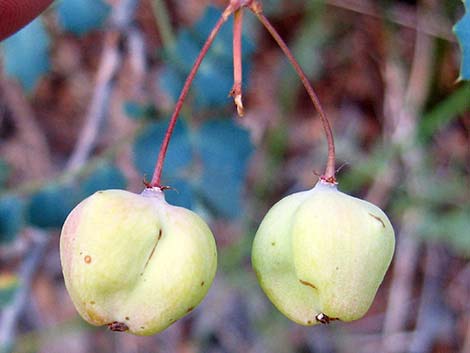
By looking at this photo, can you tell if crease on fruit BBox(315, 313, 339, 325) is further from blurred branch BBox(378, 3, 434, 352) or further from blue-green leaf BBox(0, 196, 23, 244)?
blurred branch BBox(378, 3, 434, 352)

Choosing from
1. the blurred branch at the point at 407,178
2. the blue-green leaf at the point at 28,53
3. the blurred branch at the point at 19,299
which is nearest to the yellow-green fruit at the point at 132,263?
the blue-green leaf at the point at 28,53

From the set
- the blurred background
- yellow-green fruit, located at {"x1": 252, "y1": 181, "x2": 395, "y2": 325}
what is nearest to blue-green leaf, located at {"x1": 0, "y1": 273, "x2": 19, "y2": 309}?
the blurred background

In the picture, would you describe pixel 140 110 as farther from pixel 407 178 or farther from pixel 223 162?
pixel 407 178

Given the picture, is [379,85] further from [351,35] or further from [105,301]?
[105,301]

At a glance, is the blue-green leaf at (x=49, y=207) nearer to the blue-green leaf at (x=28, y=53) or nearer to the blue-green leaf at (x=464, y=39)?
the blue-green leaf at (x=28, y=53)

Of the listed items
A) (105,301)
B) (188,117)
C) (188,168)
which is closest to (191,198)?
(188,168)

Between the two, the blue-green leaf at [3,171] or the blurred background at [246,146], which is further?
the blue-green leaf at [3,171]

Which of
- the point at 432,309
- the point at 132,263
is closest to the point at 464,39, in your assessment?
the point at 132,263
